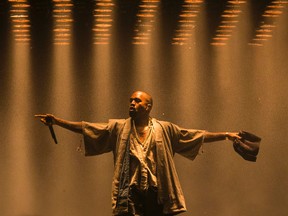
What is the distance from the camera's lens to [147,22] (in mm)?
3840

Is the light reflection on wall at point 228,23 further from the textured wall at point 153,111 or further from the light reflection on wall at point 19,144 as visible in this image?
the light reflection on wall at point 19,144

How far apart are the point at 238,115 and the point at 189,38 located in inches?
25.6

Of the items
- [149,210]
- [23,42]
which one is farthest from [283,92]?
[23,42]

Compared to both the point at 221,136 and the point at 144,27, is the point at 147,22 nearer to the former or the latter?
the point at 144,27

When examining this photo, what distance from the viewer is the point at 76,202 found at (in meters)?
3.76

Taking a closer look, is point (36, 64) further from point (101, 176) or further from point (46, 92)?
point (101, 176)

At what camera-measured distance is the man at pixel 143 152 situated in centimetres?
304

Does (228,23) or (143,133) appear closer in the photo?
(143,133)

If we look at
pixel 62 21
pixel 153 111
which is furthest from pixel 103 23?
pixel 153 111

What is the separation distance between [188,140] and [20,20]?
5.06 ft

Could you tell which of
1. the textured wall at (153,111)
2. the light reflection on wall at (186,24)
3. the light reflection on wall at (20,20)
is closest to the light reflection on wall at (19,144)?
the textured wall at (153,111)

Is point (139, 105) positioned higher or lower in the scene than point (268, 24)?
lower

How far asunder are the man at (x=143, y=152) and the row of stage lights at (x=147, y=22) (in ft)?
2.73

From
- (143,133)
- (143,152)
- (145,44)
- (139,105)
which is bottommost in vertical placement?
(143,152)
